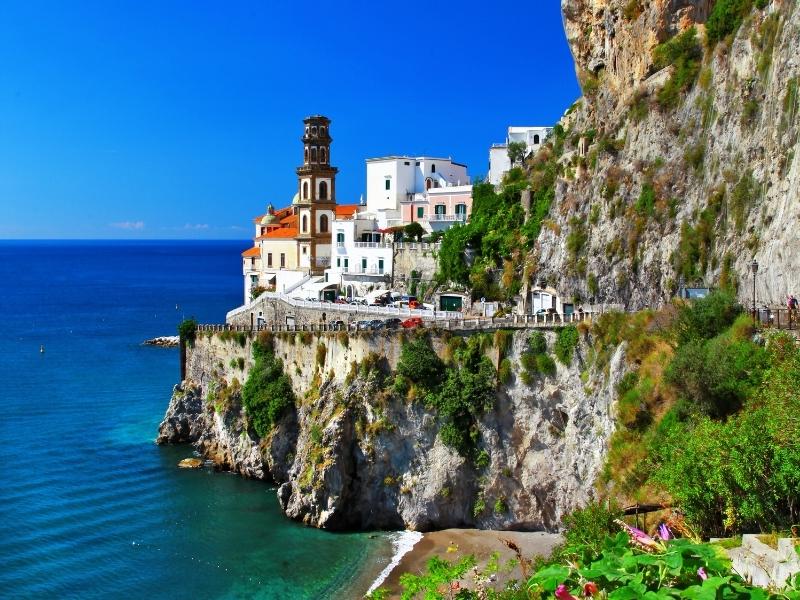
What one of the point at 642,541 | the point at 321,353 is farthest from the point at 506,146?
the point at 642,541

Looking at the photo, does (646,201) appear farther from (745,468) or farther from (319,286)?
(319,286)

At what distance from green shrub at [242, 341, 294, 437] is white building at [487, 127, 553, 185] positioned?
28740 mm

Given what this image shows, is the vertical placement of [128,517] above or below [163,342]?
below

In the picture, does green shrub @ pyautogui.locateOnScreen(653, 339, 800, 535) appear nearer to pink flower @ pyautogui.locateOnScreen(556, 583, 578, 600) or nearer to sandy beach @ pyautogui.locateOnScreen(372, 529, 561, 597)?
sandy beach @ pyautogui.locateOnScreen(372, 529, 561, 597)

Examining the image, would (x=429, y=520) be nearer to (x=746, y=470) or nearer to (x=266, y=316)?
(x=746, y=470)

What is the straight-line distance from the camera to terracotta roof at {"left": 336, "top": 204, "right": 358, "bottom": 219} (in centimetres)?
7200

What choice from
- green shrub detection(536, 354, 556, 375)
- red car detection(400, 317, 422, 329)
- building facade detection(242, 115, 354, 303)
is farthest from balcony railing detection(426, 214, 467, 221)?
green shrub detection(536, 354, 556, 375)

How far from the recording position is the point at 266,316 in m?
58.8

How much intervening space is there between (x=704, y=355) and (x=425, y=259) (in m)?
32.9

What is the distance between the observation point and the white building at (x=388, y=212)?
209 feet

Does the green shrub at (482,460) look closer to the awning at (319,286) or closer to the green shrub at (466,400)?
the green shrub at (466,400)

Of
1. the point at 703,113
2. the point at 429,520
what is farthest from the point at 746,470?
the point at 703,113

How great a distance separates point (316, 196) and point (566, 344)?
36.8 m

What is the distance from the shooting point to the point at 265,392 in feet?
148
